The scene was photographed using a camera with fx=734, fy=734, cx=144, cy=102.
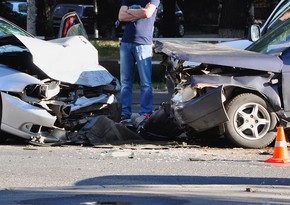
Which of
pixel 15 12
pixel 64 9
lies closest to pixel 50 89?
pixel 15 12

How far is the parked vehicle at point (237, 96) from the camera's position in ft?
28.4

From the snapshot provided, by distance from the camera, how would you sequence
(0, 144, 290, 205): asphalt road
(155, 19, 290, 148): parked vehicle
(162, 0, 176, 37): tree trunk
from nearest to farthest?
(0, 144, 290, 205): asphalt road → (155, 19, 290, 148): parked vehicle → (162, 0, 176, 37): tree trunk

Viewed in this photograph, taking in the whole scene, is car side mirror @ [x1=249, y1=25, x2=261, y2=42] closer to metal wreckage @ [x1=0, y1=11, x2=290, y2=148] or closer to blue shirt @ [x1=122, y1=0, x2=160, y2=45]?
metal wreckage @ [x1=0, y1=11, x2=290, y2=148]

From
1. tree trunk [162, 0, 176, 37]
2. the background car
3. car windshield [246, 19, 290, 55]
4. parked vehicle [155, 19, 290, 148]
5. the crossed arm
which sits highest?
the crossed arm

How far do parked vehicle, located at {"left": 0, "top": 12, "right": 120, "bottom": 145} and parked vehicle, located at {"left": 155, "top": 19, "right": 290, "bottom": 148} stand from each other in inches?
50.0

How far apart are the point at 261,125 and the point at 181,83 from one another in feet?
3.69

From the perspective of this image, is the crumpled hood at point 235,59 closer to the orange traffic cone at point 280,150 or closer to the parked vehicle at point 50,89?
the orange traffic cone at point 280,150

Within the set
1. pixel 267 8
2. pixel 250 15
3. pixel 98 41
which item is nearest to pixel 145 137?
pixel 98 41

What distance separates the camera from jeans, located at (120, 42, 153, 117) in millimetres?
10445

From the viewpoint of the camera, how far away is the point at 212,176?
735 centimetres

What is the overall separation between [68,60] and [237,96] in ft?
7.62

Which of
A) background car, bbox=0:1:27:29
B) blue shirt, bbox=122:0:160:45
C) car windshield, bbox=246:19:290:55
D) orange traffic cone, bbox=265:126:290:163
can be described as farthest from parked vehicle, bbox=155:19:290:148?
background car, bbox=0:1:27:29

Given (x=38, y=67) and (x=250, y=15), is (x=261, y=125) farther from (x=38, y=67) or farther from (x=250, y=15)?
(x=250, y=15)

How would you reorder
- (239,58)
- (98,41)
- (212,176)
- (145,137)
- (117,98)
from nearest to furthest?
(212,176), (239,58), (145,137), (117,98), (98,41)
